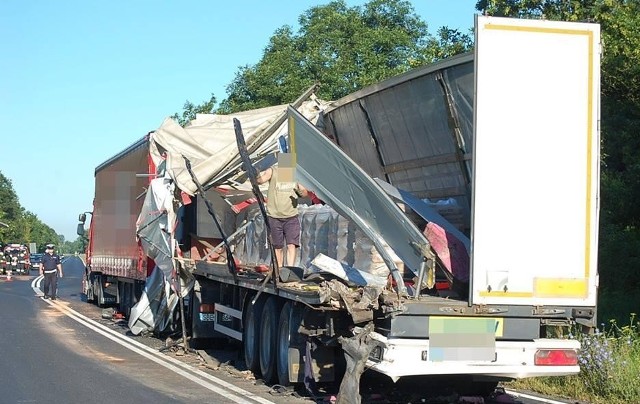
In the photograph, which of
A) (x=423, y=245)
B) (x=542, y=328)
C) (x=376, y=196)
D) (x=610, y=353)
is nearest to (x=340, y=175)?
(x=376, y=196)

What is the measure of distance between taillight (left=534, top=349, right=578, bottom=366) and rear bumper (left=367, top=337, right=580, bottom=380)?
3 cm

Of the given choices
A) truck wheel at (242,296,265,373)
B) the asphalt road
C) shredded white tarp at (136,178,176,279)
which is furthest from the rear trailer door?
shredded white tarp at (136,178,176,279)

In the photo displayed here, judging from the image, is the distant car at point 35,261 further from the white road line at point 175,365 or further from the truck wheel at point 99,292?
the white road line at point 175,365

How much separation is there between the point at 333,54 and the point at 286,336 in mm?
27419

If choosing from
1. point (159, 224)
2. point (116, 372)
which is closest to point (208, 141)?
point (159, 224)

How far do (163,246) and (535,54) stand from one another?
781 cm

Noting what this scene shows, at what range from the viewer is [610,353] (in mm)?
9922

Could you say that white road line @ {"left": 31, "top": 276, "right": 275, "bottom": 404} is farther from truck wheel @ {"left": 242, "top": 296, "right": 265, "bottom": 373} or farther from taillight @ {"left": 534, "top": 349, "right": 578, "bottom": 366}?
taillight @ {"left": 534, "top": 349, "right": 578, "bottom": 366}

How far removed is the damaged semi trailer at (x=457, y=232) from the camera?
793 centimetres

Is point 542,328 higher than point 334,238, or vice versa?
point 334,238

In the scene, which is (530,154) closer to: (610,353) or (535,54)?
(535,54)

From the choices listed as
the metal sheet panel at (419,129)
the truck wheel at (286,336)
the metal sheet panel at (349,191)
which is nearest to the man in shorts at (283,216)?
the truck wheel at (286,336)

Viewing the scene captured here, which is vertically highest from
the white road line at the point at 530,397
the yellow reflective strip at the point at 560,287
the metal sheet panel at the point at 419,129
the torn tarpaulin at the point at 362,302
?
the metal sheet panel at the point at 419,129

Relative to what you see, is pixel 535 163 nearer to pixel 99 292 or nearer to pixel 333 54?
pixel 99 292
